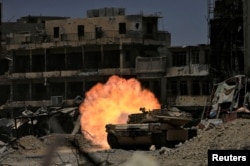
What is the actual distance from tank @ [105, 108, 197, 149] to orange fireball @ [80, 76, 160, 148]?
4.84 meters

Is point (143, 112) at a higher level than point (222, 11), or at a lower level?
lower

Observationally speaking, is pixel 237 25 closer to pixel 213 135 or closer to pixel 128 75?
pixel 128 75

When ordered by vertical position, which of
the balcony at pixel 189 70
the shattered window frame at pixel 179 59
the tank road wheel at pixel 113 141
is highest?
the shattered window frame at pixel 179 59

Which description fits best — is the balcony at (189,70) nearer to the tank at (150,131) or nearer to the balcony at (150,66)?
the balcony at (150,66)

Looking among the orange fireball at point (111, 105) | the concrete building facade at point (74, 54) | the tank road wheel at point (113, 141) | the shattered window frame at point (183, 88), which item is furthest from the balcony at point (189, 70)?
the tank road wheel at point (113, 141)

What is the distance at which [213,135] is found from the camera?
27.0 metres

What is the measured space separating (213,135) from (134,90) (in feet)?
54.5

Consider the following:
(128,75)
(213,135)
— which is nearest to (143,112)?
(213,135)

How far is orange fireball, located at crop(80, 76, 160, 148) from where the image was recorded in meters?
40.9

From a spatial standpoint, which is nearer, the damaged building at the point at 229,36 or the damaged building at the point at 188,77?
the damaged building at the point at 229,36

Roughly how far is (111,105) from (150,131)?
960cm

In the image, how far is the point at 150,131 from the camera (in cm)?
3259

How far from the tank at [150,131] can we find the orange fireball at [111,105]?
484 cm

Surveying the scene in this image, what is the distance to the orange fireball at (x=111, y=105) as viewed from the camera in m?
40.9
